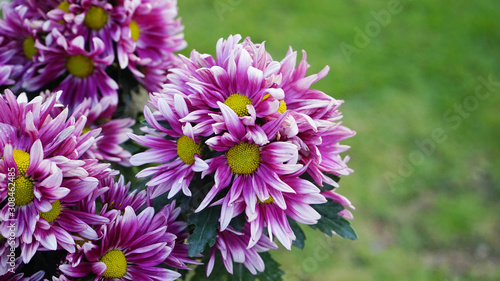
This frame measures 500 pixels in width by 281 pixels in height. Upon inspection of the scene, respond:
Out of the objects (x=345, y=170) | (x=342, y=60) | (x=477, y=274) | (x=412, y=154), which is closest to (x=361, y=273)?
(x=477, y=274)

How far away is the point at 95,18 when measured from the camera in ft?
3.67

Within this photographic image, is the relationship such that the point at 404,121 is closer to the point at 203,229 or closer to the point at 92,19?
the point at 92,19

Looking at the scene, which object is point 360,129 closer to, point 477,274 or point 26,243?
point 477,274

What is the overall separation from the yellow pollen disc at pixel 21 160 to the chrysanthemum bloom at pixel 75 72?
0.34 m

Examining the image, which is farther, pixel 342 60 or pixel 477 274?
pixel 342 60

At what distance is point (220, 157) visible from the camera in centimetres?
83

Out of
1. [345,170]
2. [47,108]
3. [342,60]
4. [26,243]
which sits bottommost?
[342,60]

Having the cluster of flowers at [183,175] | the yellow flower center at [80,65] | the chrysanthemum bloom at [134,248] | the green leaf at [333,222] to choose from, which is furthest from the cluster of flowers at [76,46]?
the green leaf at [333,222]

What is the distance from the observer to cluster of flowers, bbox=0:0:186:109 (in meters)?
1.09

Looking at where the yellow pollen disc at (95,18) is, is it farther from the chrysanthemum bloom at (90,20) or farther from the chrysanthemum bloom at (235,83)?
the chrysanthemum bloom at (235,83)

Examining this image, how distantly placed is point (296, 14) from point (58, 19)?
2988 millimetres

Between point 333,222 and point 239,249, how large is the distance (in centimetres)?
18

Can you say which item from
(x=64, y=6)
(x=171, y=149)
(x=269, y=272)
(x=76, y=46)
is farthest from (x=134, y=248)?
(x=64, y=6)

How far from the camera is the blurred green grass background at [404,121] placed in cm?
272
